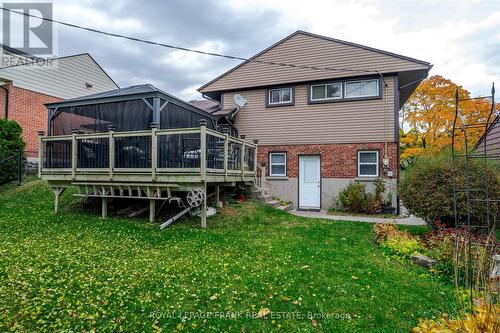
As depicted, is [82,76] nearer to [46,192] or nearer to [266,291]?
[46,192]

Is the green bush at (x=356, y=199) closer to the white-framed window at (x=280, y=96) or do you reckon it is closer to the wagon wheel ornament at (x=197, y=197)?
the white-framed window at (x=280, y=96)

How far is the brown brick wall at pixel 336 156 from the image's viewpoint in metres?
10.7

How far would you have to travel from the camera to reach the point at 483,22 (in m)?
9.74

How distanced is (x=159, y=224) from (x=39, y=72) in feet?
42.7

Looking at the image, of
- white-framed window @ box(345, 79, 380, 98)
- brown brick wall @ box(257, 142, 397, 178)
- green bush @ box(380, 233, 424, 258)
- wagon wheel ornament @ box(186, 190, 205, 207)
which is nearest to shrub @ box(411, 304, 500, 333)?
green bush @ box(380, 233, 424, 258)

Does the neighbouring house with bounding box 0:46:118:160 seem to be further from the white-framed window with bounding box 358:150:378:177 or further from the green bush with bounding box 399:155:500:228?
the green bush with bounding box 399:155:500:228

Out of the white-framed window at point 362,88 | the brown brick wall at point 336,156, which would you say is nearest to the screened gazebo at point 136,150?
the brown brick wall at point 336,156

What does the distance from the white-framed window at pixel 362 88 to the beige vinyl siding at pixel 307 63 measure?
0.37 m

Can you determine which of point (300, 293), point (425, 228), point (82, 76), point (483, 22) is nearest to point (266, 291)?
point (300, 293)

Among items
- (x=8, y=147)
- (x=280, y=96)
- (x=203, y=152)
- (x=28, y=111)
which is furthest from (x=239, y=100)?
(x=28, y=111)

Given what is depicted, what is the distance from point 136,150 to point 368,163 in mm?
8106

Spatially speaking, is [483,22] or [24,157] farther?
[24,157]

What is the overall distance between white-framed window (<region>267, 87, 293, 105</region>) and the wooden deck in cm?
454

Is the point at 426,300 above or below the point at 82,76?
below
